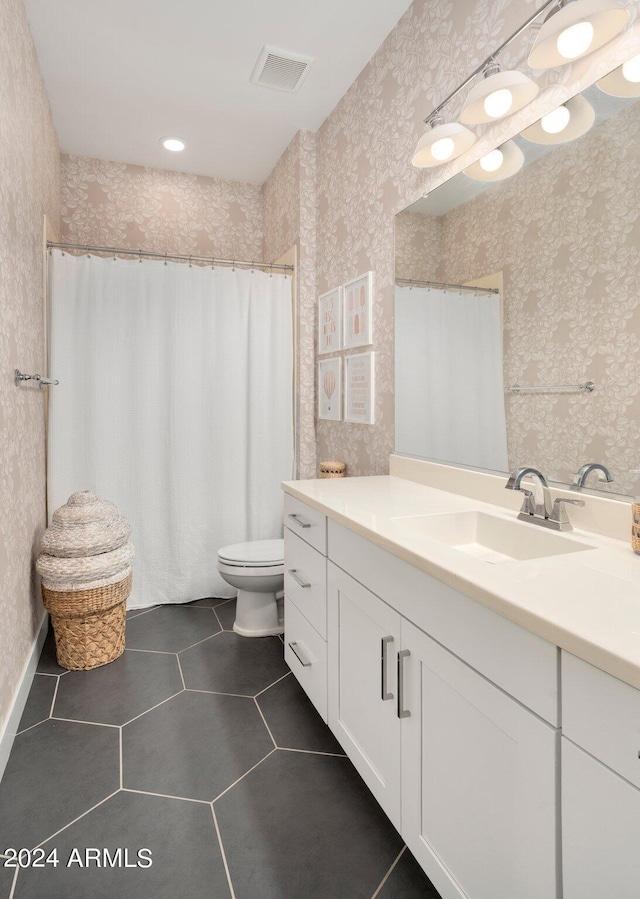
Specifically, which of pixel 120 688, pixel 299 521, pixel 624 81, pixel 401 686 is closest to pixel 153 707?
pixel 120 688

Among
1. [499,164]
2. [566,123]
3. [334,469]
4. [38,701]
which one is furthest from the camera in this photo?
[334,469]

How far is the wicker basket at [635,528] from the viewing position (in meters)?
1.06

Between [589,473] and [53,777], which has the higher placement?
[589,473]

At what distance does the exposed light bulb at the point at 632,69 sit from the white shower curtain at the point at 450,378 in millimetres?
585

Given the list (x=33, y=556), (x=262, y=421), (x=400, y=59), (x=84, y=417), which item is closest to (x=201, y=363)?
(x=262, y=421)

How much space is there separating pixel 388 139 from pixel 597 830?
234 centimetres

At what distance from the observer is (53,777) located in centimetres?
149

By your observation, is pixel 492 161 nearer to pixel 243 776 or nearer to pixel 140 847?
pixel 243 776

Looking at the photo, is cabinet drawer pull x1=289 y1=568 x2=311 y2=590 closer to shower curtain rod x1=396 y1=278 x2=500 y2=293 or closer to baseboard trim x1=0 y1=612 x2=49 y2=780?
baseboard trim x1=0 y1=612 x2=49 y2=780

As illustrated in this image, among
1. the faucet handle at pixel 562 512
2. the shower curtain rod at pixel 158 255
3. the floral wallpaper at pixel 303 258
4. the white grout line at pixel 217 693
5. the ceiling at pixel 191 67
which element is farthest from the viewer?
the floral wallpaper at pixel 303 258

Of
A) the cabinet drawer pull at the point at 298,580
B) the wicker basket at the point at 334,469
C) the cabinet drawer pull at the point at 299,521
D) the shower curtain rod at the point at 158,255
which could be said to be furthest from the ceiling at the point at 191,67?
the cabinet drawer pull at the point at 298,580

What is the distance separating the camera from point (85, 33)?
2.17m

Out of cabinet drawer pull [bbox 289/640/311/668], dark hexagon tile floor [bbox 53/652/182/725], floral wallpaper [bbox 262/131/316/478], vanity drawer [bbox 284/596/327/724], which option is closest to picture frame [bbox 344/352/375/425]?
floral wallpaper [bbox 262/131/316/478]

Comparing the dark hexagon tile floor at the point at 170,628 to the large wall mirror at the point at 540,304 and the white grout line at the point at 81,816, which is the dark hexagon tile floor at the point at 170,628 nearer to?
the white grout line at the point at 81,816
